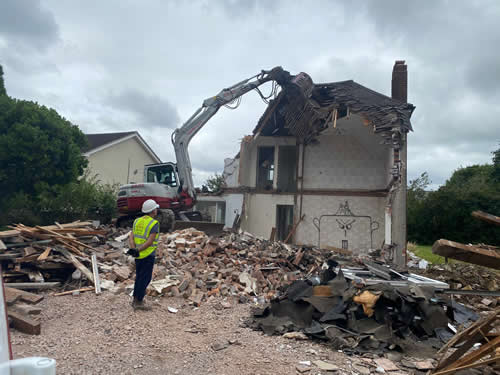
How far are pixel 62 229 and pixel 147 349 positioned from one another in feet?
18.9

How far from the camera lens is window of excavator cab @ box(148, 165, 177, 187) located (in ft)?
45.1

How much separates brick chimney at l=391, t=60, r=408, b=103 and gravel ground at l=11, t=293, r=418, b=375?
40.4 ft

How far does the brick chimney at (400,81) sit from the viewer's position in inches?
586

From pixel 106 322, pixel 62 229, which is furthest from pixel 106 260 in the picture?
pixel 106 322

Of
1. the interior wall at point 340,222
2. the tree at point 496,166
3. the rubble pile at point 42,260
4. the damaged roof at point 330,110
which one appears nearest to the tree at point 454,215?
the tree at point 496,166

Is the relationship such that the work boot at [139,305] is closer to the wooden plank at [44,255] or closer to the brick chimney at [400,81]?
the wooden plank at [44,255]

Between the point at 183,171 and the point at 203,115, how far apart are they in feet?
7.68

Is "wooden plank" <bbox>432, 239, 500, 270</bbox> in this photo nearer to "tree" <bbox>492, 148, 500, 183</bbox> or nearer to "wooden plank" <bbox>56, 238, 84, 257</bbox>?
"wooden plank" <bbox>56, 238, 84, 257</bbox>

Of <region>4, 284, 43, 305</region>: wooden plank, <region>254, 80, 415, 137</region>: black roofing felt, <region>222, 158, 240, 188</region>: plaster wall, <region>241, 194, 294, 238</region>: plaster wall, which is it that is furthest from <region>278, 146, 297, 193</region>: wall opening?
<region>4, 284, 43, 305</region>: wooden plank

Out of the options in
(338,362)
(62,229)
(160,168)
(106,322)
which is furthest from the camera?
(160,168)

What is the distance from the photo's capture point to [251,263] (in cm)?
952

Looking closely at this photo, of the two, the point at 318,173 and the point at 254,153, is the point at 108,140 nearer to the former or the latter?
the point at 254,153

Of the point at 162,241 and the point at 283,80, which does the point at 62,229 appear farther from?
the point at 283,80

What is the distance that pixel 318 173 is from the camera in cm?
1623
